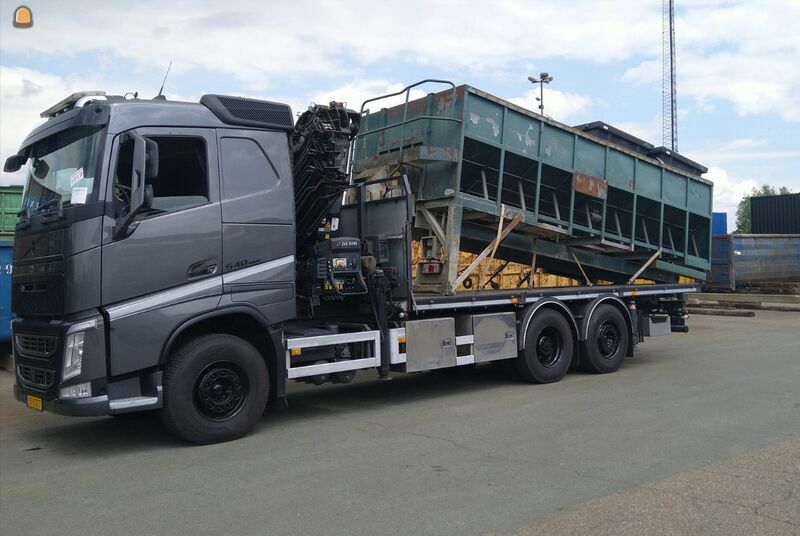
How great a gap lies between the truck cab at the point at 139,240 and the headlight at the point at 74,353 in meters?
0.01

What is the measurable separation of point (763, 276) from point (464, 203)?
19725 millimetres

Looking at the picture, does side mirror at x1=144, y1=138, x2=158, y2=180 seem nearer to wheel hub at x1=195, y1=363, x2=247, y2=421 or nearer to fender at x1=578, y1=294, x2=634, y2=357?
wheel hub at x1=195, y1=363, x2=247, y2=421

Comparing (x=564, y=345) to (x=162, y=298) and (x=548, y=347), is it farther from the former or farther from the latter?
(x=162, y=298)

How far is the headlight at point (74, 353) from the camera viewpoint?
627 cm

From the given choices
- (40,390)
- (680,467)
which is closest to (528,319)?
(680,467)

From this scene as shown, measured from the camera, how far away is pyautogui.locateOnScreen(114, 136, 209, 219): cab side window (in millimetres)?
6566

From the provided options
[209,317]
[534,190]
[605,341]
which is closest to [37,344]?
[209,317]

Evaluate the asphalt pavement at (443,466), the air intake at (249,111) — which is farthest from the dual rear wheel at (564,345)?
the air intake at (249,111)

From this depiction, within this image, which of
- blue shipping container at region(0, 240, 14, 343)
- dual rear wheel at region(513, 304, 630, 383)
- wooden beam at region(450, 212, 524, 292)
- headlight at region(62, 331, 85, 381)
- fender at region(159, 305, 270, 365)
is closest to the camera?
headlight at region(62, 331, 85, 381)

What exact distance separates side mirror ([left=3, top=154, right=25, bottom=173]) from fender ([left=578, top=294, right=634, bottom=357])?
24.5ft

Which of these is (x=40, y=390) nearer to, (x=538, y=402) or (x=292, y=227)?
(x=292, y=227)

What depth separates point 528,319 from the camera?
9.71 m

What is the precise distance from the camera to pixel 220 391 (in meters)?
6.95

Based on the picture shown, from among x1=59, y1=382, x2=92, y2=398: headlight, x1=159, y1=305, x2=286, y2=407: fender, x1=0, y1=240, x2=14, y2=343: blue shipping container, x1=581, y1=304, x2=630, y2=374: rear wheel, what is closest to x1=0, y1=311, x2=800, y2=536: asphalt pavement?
x1=159, y1=305, x2=286, y2=407: fender
